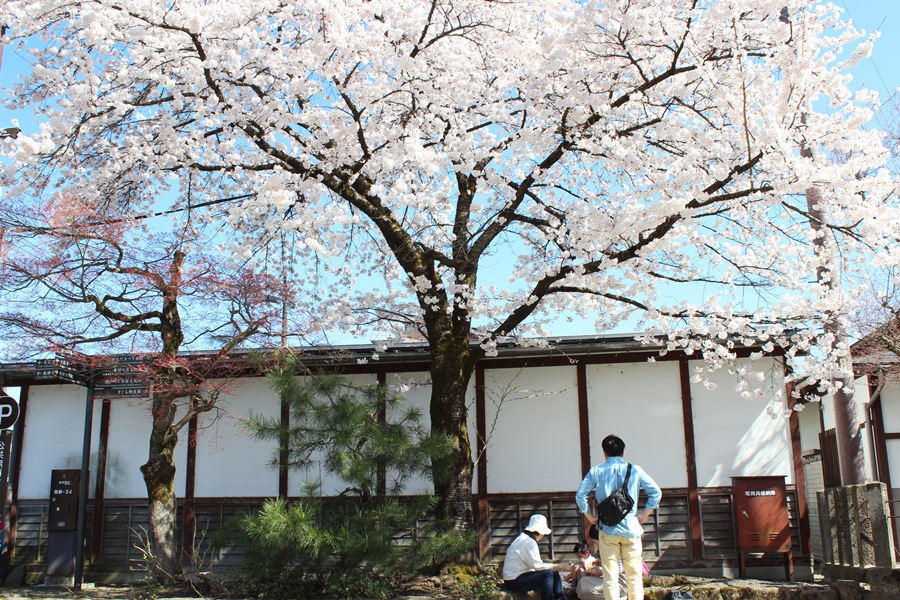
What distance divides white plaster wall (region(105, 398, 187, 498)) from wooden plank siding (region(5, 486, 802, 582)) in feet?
0.67

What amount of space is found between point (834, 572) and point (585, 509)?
4500 millimetres

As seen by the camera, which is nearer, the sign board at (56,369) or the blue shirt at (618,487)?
the blue shirt at (618,487)

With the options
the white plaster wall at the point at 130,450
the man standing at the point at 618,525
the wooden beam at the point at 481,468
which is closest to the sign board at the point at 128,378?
the white plaster wall at the point at 130,450

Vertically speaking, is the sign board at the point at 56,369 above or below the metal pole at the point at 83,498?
above

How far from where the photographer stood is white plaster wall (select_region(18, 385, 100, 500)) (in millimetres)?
11586

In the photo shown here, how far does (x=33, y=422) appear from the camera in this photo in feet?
38.8

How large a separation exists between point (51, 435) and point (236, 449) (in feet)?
9.11

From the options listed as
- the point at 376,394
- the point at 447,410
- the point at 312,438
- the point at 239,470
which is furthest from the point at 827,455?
the point at 239,470

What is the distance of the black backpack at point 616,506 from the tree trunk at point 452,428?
2.88 meters

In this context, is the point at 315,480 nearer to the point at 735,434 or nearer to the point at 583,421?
the point at 583,421

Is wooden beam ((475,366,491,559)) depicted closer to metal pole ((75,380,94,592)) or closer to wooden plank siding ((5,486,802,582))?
wooden plank siding ((5,486,802,582))

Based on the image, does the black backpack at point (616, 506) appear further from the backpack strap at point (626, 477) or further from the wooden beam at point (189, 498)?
the wooden beam at point (189, 498)

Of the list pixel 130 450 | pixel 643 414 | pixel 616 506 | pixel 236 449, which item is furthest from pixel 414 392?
pixel 616 506

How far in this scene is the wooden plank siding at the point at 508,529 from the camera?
34.6 ft
